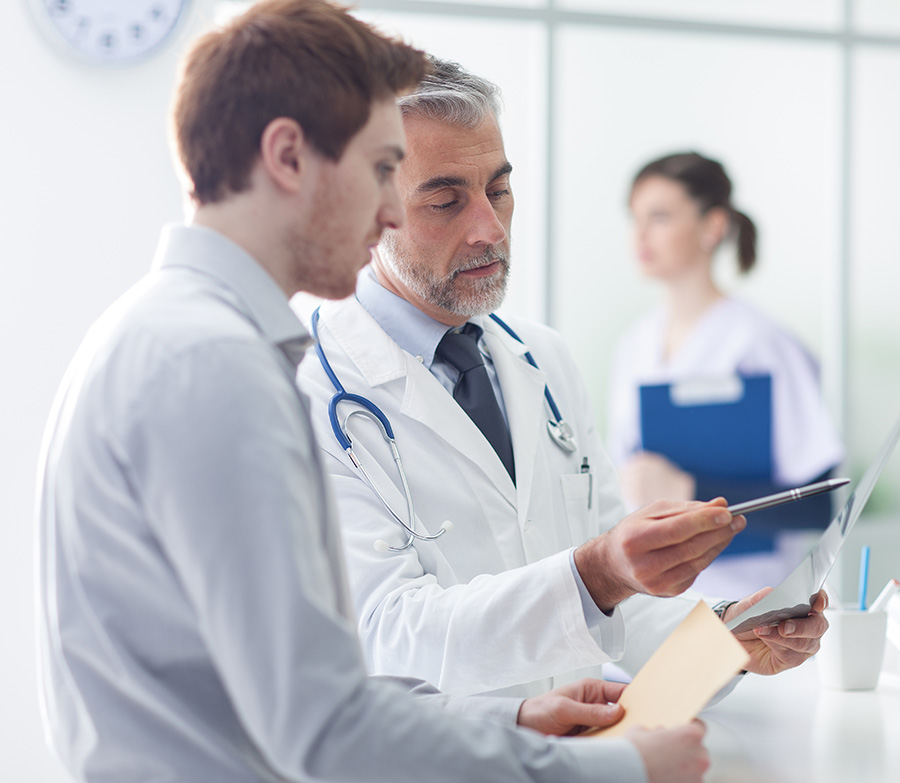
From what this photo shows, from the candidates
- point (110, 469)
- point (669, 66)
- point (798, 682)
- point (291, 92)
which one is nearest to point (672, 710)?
point (110, 469)

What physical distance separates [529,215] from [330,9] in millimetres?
2710

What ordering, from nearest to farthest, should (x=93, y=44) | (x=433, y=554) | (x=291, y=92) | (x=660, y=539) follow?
(x=291, y=92), (x=660, y=539), (x=433, y=554), (x=93, y=44)

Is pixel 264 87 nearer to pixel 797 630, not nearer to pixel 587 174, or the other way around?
pixel 797 630

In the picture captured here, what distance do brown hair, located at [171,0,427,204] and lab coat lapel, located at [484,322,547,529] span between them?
79 centimetres

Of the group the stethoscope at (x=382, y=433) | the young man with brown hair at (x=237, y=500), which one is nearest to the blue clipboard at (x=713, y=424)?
the stethoscope at (x=382, y=433)

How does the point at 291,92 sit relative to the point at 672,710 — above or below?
above

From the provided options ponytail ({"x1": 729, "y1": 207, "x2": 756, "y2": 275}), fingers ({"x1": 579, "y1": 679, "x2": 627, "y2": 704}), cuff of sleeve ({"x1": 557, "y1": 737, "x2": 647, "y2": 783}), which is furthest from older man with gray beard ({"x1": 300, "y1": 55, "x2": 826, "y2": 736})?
ponytail ({"x1": 729, "y1": 207, "x2": 756, "y2": 275})

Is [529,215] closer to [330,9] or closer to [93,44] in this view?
[93,44]

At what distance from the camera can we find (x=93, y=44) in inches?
107

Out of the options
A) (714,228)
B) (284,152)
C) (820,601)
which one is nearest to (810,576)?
(820,601)

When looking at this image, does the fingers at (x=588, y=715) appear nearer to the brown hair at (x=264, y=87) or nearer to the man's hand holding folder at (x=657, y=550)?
the man's hand holding folder at (x=657, y=550)

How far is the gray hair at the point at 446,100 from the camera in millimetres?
1555

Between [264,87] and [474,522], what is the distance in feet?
2.73

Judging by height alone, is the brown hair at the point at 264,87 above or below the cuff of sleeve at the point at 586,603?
above
